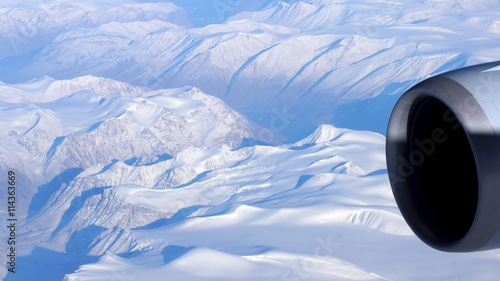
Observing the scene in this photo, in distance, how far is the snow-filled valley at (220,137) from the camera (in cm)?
1629

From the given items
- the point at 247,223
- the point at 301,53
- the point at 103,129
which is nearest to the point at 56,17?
the point at 301,53

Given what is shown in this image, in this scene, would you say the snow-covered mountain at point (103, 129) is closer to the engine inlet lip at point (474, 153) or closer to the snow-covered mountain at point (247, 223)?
the snow-covered mountain at point (247, 223)

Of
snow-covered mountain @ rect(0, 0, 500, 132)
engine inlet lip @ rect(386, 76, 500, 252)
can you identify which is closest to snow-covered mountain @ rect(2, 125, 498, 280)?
engine inlet lip @ rect(386, 76, 500, 252)

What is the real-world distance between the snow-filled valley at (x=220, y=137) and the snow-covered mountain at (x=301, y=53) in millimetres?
476

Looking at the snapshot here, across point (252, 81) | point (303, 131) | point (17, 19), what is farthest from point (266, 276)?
point (17, 19)

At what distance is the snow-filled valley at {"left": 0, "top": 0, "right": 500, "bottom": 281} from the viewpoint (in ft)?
53.4

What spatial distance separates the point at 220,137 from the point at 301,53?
51463mm

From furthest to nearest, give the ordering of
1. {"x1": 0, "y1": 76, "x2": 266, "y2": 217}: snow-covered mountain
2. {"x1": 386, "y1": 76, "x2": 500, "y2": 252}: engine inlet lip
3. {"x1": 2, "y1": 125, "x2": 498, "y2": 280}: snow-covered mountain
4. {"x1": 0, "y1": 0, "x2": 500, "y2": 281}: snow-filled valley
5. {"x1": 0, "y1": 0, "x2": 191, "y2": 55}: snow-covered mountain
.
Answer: {"x1": 0, "y1": 0, "x2": 191, "y2": 55}: snow-covered mountain, {"x1": 0, "y1": 76, "x2": 266, "y2": 217}: snow-covered mountain, {"x1": 0, "y1": 0, "x2": 500, "y2": 281}: snow-filled valley, {"x1": 2, "y1": 125, "x2": 498, "y2": 280}: snow-covered mountain, {"x1": 386, "y1": 76, "x2": 500, "y2": 252}: engine inlet lip

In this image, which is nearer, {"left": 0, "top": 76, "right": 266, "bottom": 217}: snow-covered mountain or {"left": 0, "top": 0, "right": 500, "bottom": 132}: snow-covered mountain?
{"left": 0, "top": 76, "right": 266, "bottom": 217}: snow-covered mountain

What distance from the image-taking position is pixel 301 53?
122125 millimetres

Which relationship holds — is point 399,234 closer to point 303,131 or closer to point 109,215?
point 109,215

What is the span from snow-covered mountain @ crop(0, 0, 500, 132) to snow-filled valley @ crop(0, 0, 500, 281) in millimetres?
476

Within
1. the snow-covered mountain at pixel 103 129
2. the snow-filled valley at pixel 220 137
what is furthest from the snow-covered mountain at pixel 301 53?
the snow-covered mountain at pixel 103 129

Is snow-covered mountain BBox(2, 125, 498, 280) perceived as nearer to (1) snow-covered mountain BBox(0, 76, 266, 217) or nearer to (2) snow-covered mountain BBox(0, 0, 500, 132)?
(1) snow-covered mountain BBox(0, 76, 266, 217)
